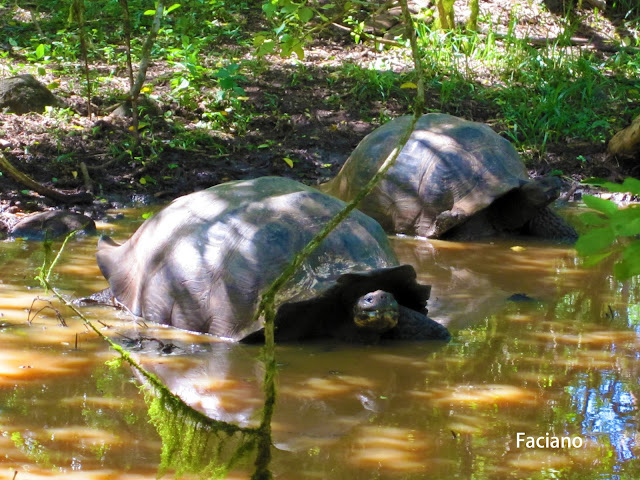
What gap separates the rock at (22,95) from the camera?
824 centimetres

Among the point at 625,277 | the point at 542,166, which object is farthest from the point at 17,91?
the point at 625,277

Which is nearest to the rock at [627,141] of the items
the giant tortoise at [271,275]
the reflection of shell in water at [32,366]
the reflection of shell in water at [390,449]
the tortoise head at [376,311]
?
the giant tortoise at [271,275]

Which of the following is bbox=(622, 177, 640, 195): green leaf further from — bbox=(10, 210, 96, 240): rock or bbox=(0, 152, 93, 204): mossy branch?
bbox=(0, 152, 93, 204): mossy branch

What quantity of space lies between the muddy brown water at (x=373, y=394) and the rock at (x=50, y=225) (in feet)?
3.62

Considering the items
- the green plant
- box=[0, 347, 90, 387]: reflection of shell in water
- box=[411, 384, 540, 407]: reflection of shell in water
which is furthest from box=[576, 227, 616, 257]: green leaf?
box=[0, 347, 90, 387]: reflection of shell in water

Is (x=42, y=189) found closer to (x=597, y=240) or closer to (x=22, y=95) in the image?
(x=22, y=95)

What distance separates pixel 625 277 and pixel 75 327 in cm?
319

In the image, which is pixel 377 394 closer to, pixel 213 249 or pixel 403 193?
pixel 213 249

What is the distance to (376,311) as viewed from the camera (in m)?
3.88

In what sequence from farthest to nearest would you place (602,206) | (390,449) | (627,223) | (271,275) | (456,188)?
(456,188)
(271,275)
(390,449)
(602,206)
(627,223)

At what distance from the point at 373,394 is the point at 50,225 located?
3549mm

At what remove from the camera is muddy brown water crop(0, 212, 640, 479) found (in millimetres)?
2777

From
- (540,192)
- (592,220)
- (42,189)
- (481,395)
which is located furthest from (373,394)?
(42,189)

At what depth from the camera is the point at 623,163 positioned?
8.48 m
